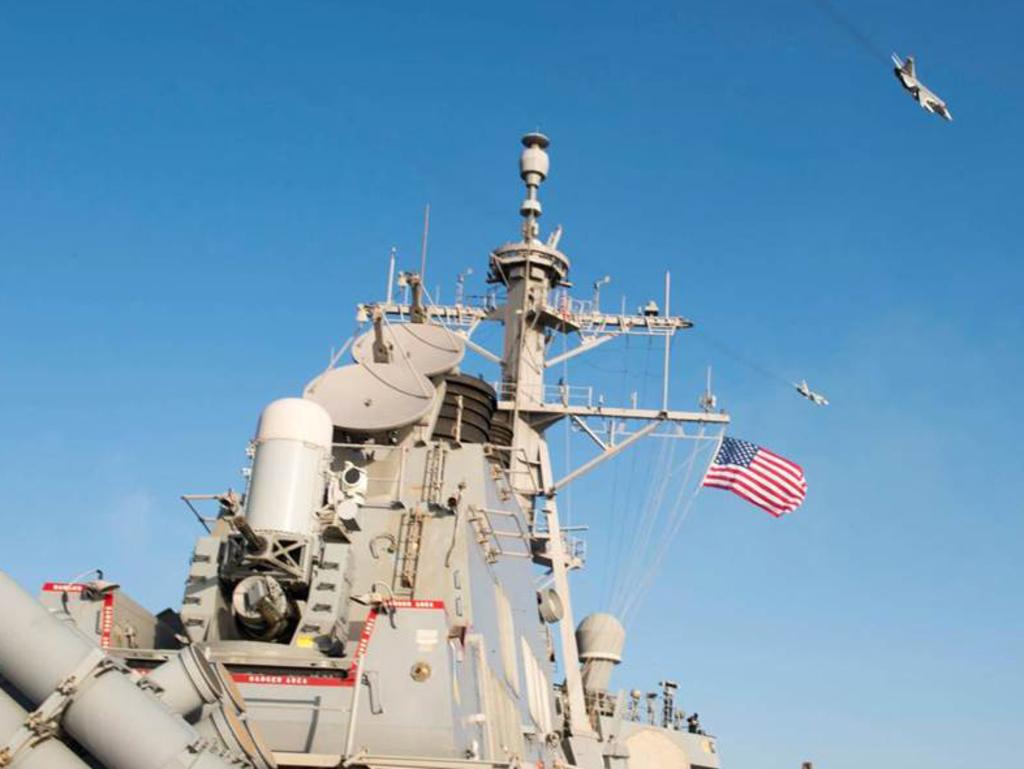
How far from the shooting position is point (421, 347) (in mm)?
15742

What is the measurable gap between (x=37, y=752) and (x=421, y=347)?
8.58 meters

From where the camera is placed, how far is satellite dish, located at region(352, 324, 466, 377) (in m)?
15.4

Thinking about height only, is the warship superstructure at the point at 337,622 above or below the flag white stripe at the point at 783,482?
below

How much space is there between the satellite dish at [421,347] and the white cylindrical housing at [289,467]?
3261mm

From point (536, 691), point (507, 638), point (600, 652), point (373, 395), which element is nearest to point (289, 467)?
point (373, 395)

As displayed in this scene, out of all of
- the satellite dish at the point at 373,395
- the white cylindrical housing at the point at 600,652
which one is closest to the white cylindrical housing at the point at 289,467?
the satellite dish at the point at 373,395

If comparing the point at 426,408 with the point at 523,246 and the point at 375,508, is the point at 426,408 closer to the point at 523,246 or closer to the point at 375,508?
the point at 375,508

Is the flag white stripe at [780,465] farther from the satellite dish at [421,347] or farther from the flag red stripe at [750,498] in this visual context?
the satellite dish at [421,347]

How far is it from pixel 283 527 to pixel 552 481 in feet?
37.4

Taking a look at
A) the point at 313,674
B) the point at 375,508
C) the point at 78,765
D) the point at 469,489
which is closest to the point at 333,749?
the point at 313,674

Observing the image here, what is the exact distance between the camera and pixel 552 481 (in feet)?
73.2

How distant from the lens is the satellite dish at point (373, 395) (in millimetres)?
14148

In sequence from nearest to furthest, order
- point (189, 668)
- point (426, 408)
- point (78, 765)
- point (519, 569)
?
point (78, 765) → point (189, 668) → point (426, 408) → point (519, 569)

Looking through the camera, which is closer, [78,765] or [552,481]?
[78,765]
